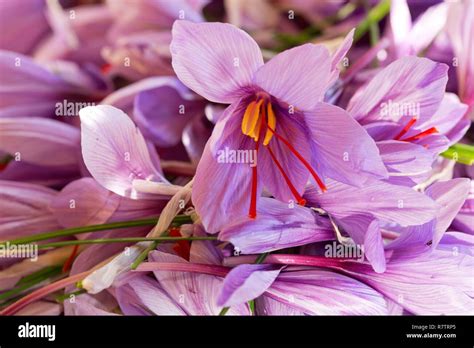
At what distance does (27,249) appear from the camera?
448 millimetres

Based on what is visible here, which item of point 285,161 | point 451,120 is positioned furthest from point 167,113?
point 451,120

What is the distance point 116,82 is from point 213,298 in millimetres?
183

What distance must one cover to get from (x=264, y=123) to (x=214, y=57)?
60 millimetres

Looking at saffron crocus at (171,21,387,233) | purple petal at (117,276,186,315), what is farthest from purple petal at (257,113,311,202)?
purple petal at (117,276,186,315)

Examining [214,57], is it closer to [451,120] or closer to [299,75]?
[299,75]

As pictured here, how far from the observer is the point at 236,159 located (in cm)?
41

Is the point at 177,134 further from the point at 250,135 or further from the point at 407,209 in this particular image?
the point at 407,209

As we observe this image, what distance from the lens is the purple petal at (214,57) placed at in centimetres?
37

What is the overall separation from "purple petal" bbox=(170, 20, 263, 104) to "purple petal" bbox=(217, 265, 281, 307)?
121 millimetres

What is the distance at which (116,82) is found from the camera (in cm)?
46

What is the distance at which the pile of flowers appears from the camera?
0.40m

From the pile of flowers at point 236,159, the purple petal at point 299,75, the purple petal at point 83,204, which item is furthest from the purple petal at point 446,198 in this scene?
the purple petal at point 83,204

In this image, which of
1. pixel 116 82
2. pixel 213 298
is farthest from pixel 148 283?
pixel 116 82
